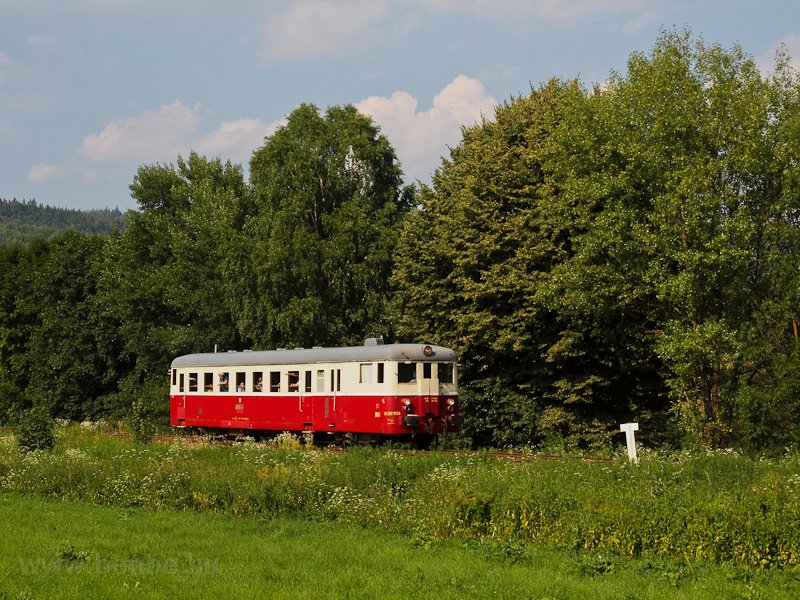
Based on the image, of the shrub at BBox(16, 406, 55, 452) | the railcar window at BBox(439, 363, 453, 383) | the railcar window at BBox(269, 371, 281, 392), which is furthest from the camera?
the railcar window at BBox(269, 371, 281, 392)

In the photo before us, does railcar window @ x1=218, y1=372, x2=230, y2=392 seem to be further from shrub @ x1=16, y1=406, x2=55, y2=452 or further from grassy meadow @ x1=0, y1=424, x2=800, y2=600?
grassy meadow @ x1=0, y1=424, x2=800, y2=600

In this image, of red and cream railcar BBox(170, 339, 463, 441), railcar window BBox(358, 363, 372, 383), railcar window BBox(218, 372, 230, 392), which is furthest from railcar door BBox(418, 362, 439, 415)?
railcar window BBox(218, 372, 230, 392)

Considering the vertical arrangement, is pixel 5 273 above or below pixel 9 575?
above

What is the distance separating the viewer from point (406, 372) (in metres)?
29.2

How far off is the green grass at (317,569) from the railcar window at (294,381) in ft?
50.5

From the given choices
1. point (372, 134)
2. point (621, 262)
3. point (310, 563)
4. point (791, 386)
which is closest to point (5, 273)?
point (372, 134)

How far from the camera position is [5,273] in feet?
233

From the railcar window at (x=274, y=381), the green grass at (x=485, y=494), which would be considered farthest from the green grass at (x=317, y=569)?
the railcar window at (x=274, y=381)

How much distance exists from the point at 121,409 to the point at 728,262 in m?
38.9

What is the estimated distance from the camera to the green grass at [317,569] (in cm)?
1157

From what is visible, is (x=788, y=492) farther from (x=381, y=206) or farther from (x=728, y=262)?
(x=381, y=206)

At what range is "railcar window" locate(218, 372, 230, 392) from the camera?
36.2m

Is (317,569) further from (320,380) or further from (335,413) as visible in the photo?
(320,380)

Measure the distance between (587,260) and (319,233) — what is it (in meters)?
21.5
